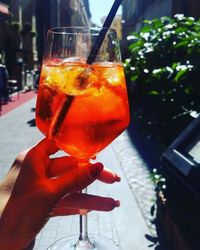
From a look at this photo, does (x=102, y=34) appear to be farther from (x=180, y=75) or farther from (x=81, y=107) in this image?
(x=180, y=75)

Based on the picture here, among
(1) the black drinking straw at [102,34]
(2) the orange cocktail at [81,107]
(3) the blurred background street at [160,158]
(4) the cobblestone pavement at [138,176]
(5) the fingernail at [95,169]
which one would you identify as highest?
(1) the black drinking straw at [102,34]

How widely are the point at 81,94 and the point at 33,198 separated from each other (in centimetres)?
40

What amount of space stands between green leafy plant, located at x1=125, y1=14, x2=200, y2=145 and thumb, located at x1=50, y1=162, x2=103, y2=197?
6.11ft

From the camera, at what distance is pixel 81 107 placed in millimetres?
1353

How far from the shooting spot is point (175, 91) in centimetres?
353

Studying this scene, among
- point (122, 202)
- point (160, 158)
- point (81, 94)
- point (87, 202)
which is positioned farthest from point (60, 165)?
point (122, 202)

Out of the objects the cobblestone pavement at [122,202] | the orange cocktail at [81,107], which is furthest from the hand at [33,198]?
the cobblestone pavement at [122,202]

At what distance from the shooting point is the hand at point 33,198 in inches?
49.9

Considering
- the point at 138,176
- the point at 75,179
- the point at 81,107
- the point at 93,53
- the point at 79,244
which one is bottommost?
the point at 138,176

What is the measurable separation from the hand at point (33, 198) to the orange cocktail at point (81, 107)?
106 mm

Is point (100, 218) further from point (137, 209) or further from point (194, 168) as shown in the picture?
point (194, 168)

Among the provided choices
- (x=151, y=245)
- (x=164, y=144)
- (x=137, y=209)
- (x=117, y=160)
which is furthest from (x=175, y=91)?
(x=117, y=160)

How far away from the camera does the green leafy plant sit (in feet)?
11.1

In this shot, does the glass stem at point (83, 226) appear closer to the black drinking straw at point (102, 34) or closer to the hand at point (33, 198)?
the hand at point (33, 198)
